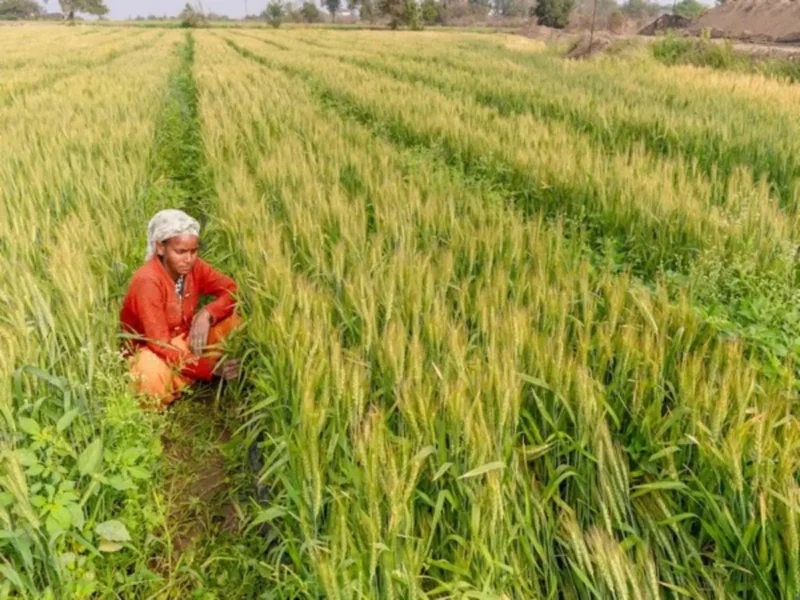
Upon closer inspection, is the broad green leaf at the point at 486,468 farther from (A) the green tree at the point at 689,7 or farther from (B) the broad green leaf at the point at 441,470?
(A) the green tree at the point at 689,7

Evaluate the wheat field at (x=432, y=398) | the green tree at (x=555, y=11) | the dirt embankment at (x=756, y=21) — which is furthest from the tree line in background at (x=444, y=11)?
the wheat field at (x=432, y=398)

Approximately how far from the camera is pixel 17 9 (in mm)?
101188

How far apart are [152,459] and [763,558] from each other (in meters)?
1.74

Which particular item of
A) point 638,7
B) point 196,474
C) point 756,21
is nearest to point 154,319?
point 196,474

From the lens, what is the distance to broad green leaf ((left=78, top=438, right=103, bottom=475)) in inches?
63.4

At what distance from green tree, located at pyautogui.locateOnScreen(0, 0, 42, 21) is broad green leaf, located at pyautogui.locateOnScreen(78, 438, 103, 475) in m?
122

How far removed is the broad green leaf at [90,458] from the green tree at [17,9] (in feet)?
401

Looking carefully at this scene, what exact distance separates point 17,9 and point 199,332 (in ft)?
421

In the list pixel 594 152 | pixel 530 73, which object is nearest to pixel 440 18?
pixel 530 73

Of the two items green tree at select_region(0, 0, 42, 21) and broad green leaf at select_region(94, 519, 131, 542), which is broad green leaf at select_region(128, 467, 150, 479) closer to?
broad green leaf at select_region(94, 519, 131, 542)

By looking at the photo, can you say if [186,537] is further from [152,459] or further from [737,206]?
[737,206]

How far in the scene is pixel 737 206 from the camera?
310 centimetres

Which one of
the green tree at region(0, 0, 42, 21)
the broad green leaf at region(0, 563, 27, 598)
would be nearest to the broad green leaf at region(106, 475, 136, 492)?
the broad green leaf at region(0, 563, 27, 598)

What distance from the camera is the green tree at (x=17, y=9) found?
9869 centimetres
